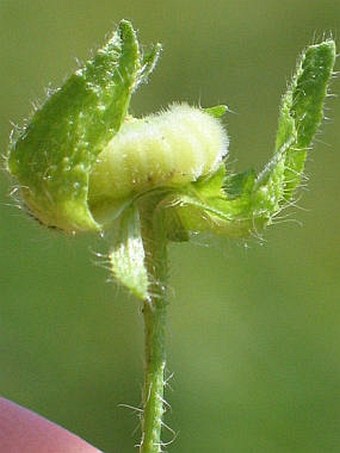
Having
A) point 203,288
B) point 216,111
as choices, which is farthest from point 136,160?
point 203,288

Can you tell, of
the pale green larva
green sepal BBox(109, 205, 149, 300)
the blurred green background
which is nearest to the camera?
green sepal BBox(109, 205, 149, 300)

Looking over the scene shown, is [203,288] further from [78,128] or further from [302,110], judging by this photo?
[78,128]

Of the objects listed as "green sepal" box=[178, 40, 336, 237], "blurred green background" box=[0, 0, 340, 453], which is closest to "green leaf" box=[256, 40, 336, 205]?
"green sepal" box=[178, 40, 336, 237]

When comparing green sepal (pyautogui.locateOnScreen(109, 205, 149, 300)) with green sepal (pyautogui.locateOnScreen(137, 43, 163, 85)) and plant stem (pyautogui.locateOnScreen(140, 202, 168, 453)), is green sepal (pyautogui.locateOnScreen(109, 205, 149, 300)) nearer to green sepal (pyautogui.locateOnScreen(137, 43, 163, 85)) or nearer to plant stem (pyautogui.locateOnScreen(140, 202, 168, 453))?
plant stem (pyautogui.locateOnScreen(140, 202, 168, 453))

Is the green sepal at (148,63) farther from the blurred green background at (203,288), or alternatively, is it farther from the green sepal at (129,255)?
the blurred green background at (203,288)

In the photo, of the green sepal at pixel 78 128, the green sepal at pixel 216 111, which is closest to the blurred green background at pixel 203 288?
the green sepal at pixel 216 111

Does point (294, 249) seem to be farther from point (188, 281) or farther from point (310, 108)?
point (310, 108)
